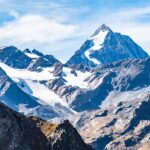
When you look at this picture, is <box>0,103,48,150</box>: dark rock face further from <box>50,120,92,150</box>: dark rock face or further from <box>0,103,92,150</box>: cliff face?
<box>50,120,92,150</box>: dark rock face

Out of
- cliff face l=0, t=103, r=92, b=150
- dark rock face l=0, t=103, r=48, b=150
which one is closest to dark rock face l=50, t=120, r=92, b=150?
cliff face l=0, t=103, r=92, b=150

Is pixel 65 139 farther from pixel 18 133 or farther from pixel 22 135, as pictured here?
pixel 18 133

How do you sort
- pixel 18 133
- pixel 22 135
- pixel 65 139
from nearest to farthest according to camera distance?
1. pixel 18 133
2. pixel 22 135
3. pixel 65 139

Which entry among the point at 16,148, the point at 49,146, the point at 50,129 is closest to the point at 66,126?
the point at 50,129

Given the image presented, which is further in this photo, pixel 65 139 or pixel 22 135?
pixel 65 139

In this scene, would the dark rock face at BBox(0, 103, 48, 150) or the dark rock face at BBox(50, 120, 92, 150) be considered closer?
the dark rock face at BBox(0, 103, 48, 150)

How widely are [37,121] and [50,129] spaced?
2849 mm

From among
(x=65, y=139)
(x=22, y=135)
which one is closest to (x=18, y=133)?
(x=22, y=135)

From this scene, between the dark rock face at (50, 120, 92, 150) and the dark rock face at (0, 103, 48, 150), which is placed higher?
the dark rock face at (0, 103, 48, 150)

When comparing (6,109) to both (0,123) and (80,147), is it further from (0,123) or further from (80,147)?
(80,147)

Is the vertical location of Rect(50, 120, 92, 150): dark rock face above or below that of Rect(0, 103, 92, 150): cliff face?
below

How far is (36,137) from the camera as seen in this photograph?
249 feet

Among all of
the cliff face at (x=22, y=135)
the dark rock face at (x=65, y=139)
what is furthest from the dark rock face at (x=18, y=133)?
the dark rock face at (x=65, y=139)

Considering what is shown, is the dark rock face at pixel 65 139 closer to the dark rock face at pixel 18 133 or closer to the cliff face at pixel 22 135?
the cliff face at pixel 22 135
